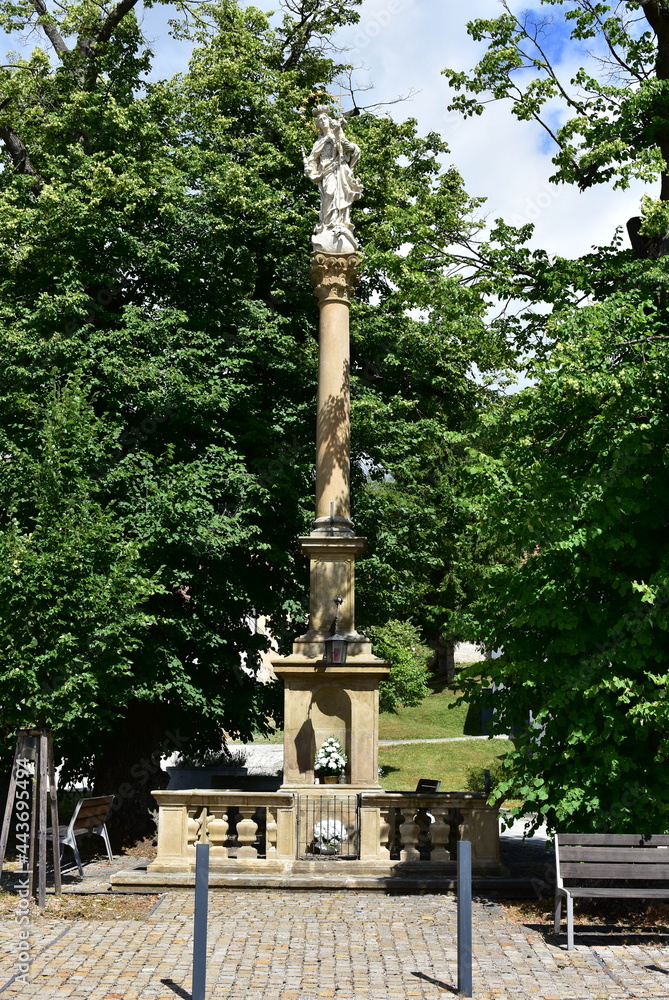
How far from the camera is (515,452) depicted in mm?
11758

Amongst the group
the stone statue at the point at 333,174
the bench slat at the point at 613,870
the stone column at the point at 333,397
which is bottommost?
the bench slat at the point at 613,870

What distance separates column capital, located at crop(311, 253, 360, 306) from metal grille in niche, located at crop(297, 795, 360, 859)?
7.74 m

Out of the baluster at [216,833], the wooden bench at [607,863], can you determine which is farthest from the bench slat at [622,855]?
the baluster at [216,833]

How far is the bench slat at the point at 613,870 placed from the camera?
30.2 feet

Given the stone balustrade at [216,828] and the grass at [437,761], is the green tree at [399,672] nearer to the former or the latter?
the grass at [437,761]

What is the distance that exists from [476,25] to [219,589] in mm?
10300

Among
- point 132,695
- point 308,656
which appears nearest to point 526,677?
point 308,656

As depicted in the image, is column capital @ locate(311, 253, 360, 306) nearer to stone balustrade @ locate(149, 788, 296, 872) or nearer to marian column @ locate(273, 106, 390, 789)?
marian column @ locate(273, 106, 390, 789)

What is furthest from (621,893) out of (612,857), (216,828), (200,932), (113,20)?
(113,20)

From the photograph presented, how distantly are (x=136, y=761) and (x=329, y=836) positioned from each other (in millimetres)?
5845

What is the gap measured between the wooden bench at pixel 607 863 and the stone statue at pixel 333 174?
10241 mm

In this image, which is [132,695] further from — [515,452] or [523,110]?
[523,110]

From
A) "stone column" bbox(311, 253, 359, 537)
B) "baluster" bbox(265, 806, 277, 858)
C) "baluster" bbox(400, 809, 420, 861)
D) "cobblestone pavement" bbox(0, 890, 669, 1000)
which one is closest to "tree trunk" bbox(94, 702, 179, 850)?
"baluster" bbox(265, 806, 277, 858)

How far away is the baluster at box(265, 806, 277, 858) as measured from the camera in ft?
42.0
